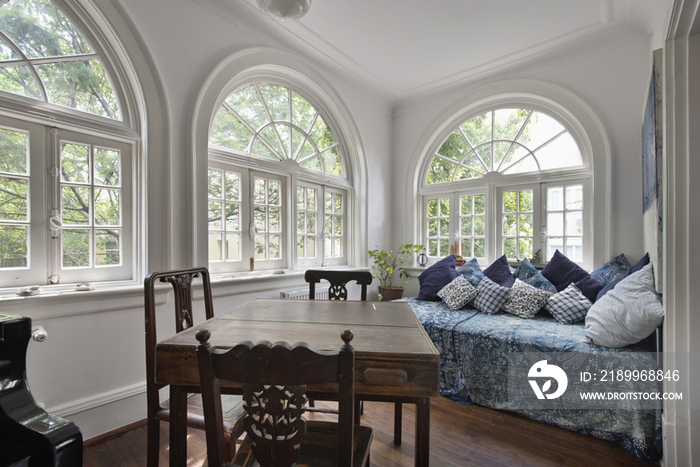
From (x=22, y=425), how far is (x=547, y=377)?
2.78 metres

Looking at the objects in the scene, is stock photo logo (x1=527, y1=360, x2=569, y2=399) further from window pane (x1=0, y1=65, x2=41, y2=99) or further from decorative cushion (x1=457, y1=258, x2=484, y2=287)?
window pane (x1=0, y1=65, x2=41, y2=99)

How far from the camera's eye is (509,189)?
13.2ft

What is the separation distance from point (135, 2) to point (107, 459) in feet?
9.79

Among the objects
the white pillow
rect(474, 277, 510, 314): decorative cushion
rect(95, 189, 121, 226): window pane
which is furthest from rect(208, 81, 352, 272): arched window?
the white pillow

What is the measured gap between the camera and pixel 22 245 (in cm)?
201

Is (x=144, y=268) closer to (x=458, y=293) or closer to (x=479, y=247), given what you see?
(x=458, y=293)

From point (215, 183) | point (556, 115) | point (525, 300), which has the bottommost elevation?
point (525, 300)

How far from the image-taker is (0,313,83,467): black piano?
36.3 inches

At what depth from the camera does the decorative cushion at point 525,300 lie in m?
3.04

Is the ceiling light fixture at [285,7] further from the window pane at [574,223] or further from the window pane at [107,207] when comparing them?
the window pane at [574,223]

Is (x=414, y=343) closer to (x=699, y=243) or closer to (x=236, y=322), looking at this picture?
(x=236, y=322)

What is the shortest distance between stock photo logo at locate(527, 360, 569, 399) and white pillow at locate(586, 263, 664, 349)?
1.10ft

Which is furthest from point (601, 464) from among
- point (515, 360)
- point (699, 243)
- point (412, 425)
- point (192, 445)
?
point (192, 445)

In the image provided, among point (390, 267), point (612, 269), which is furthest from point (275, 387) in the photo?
point (390, 267)
